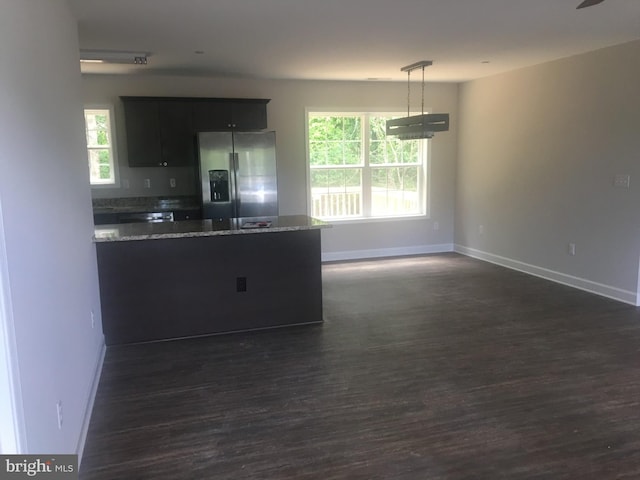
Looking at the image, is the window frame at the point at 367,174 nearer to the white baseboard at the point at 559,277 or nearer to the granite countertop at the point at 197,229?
the white baseboard at the point at 559,277

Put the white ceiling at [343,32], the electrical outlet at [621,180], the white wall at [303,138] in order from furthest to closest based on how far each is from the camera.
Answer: the white wall at [303,138] → the electrical outlet at [621,180] → the white ceiling at [343,32]

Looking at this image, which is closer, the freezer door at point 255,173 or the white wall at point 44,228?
the white wall at point 44,228

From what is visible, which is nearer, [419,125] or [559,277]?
[419,125]

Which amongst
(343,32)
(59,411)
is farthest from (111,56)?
(59,411)

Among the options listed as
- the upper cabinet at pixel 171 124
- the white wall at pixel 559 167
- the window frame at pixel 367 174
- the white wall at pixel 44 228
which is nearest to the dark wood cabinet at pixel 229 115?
the upper cabinet at pixel 171 124

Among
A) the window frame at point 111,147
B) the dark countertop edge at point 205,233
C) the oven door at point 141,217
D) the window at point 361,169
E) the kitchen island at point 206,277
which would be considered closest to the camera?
the dark countertop edge at point 205,233

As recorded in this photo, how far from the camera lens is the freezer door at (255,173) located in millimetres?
5770

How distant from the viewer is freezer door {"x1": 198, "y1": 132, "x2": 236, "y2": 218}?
5645 mm

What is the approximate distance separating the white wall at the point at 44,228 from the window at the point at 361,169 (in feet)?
12.8

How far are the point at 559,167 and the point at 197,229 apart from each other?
401 cm

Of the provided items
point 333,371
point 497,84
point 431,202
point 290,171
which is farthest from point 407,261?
point 333,371

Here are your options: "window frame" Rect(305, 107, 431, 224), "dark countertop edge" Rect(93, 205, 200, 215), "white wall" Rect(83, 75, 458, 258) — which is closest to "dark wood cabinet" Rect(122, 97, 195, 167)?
"white wall" Rect(83, 75, 458, 258)

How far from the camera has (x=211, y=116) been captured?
19.5 feet

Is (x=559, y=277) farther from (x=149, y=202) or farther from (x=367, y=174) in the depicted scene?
(x=149, y=202)
